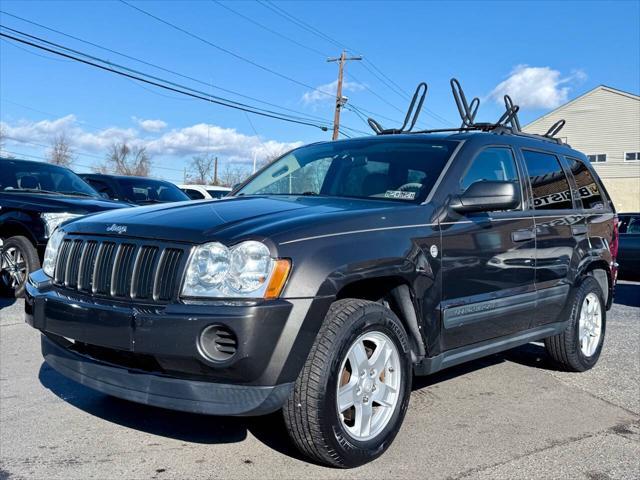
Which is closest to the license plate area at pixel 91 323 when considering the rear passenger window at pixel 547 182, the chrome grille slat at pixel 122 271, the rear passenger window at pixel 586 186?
the chrome grille slat at pixel 122 271

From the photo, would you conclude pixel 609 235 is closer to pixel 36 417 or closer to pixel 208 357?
pixel 208 357

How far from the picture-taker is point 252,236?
3.01 meters

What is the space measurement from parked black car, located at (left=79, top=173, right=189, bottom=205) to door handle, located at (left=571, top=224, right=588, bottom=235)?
25.6ft

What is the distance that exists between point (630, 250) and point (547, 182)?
892 cm

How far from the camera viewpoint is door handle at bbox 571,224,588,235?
205 inches

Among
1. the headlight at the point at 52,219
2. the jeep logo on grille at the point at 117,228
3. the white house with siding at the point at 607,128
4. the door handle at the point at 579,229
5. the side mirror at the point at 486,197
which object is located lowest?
the headlight at the point at 52,219

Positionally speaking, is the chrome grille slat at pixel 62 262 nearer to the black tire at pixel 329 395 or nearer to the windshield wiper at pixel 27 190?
the black tire at pixel 329 395

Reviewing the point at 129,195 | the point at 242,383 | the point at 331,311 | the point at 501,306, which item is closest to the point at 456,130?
the point at 501,306

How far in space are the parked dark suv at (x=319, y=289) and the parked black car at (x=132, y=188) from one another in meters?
7.34

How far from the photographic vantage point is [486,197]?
392cm

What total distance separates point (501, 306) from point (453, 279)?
614 mm

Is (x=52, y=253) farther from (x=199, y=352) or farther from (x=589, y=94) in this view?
(x=589, y=94)

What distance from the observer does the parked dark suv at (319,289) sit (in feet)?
9.58

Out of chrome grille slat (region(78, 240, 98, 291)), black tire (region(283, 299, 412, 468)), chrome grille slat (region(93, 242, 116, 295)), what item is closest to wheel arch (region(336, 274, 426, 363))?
black tire (region(283, 299, 412, 468))
